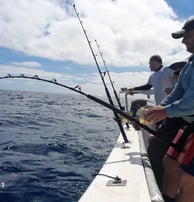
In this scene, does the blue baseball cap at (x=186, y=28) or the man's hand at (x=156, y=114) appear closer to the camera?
the man's hand at (x=156, y=114)

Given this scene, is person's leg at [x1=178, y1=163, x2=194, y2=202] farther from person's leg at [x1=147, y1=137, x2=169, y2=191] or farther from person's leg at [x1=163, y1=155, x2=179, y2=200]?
person's leg at [x1=147, y1=137, x2=169, y2=191]

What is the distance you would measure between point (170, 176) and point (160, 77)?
1822mm

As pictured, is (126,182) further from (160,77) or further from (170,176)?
(160,77)

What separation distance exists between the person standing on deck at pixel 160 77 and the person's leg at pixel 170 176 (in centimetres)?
159

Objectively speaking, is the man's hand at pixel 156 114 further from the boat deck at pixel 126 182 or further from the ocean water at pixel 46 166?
the ocean water at pixel 46 166

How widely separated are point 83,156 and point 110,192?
179 inches

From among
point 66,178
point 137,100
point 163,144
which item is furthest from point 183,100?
point 66,178

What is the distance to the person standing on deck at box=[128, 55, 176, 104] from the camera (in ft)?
13.9

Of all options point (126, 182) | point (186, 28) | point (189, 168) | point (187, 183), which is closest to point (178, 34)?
point (186, 28)

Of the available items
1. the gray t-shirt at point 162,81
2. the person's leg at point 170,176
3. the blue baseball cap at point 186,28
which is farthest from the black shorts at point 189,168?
the gray t-shirt at point 162,81

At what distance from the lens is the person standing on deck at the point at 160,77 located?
Result: 4234 millimetres

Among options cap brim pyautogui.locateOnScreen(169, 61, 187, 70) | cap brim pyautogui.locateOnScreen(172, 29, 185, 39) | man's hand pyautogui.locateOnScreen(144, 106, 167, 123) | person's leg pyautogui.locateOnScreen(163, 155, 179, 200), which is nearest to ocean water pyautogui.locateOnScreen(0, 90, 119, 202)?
person's leg pyautogui.locateOnScreen(163, 155, 179, 200)

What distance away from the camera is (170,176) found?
2820 mm

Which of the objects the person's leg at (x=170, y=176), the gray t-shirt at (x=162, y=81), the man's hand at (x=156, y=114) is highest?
the gray t-shirt at (x=162, y=81)
